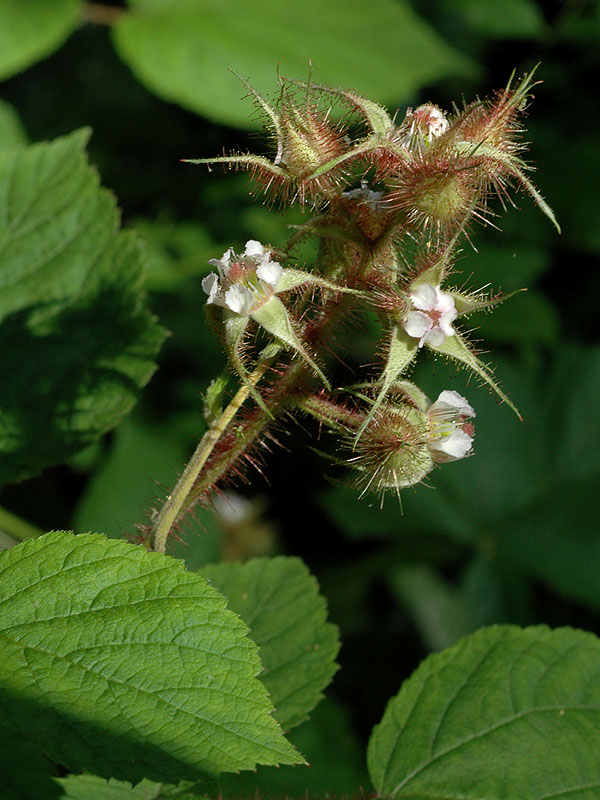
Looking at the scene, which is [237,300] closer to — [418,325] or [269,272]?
[269,272]

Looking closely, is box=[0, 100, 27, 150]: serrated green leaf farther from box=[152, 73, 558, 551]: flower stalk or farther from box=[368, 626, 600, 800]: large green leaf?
box=[368, 626, 600, 800]: large green leaf

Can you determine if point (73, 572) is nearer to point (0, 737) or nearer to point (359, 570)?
point (0, 737)

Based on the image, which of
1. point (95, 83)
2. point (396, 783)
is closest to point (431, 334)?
point (396, 783)

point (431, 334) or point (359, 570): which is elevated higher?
point (431, 334)

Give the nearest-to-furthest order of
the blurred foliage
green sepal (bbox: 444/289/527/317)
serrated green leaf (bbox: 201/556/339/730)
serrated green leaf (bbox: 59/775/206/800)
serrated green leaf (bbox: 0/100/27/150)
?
green sepal (bbox: 444/289/527/317) < serrated green leaf (bbox: 59/775/206/800) < serrated green leaf (bbox: 201/556/339/730) < the blurred foliage < serrated green leaf (bbox: 0/100/27/150)

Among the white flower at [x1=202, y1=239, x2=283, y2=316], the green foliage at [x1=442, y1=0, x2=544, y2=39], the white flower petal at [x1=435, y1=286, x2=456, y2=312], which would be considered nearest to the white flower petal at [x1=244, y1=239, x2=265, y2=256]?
the white flower at [x1=202, y1=239, x2=283, y2=316]

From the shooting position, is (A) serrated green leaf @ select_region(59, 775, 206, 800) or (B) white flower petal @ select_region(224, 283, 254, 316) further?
(A) serrated green leaf @ select_region(59, 775, 206, 800)

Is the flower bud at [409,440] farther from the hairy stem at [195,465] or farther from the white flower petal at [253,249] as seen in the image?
the white flower petal at [253,249]
